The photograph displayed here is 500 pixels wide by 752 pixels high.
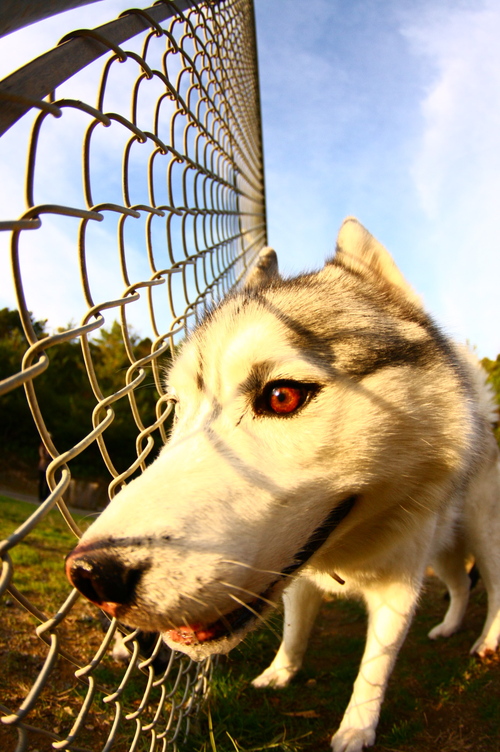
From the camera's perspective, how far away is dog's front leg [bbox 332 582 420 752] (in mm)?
1974

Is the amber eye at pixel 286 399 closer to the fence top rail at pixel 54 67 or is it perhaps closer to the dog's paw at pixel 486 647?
the fence top rail at pixel 54 67

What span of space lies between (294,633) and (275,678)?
240 millimetres

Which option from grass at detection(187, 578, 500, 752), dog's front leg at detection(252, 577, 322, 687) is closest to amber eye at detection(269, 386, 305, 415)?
grass at detection(187, 578, 500, 752)

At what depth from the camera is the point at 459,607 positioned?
3266mm

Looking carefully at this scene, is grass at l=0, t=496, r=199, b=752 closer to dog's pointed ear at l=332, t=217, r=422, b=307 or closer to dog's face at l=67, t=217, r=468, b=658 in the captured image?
dog's face at l=67, t=217, r=468, b=658

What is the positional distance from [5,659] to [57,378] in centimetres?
1939

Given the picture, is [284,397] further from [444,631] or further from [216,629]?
[444,631]

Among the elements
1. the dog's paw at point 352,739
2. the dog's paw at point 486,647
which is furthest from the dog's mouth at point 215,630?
the dog's paw at point 486,647

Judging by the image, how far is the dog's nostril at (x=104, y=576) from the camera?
3.36ft

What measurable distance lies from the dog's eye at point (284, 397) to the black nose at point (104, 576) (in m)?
0.61

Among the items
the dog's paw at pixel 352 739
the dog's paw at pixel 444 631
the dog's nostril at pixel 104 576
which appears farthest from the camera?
the dog's paw at pixel 444 631

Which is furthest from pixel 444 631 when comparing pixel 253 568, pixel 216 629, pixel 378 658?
pixel 253 568

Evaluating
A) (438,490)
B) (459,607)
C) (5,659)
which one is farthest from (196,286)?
(459,607)

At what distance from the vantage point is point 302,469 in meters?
1.36
